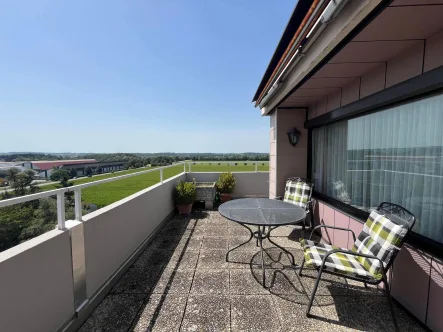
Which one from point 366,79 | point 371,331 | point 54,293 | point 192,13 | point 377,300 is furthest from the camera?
point 192,13

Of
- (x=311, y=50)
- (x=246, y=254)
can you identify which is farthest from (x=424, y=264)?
(x=311, y=50)

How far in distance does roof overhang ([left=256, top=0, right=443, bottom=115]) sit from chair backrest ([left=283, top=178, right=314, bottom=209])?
1880 mm

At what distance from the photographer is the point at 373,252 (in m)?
1.99

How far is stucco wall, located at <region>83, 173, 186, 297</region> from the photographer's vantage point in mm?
1975

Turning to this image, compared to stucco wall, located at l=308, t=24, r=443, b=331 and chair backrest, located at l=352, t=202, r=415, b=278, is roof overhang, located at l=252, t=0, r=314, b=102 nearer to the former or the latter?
stucco wall, located at l=308, t=24, r=443, b=331

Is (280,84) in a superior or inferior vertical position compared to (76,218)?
superior

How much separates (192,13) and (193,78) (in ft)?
12.0

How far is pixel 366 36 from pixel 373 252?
1.85 metres

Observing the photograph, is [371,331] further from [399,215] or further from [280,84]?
[280,84]

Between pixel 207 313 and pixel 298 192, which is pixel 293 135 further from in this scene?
Result: pixel 207 313

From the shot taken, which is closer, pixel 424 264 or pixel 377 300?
pixel 424 264

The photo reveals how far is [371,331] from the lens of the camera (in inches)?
66.5

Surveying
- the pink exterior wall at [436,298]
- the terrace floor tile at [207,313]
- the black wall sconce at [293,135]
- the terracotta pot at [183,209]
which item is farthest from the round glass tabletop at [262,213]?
the terracotta pot at [183,209]

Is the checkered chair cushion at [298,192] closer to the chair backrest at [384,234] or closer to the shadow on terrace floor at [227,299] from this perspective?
the shadow on terrace floor at [227,299]
